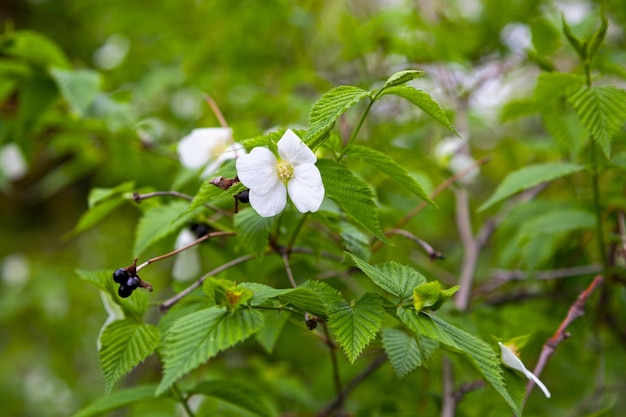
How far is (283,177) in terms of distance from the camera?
0.82 m

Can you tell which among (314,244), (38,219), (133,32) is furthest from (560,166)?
(38,219)

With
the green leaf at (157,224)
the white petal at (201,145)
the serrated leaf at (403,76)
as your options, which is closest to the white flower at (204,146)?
the white petal at (201,145)

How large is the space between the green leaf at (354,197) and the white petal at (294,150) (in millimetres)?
50

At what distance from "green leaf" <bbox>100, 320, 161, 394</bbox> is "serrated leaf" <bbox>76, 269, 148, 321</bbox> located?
0.06 ft

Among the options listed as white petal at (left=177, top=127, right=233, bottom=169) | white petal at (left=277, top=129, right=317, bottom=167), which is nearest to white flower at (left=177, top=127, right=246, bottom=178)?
white petal at (left=177, top=127, right=233, bottom=169)

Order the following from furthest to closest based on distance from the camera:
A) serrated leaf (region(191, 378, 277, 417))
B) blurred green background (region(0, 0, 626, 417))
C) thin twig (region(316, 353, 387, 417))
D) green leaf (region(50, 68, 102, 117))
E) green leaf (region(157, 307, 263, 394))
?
blurred green background (region(0, 0, 626, 417)), green leaf (region(50, 68, 102, 117)), thin twig (region(316, 353, 387, 417)), serrated leaf (region(191, 378, 277, 417)), green leaf (region(157, 307, 263, 394))

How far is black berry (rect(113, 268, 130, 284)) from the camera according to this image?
0.82 metres

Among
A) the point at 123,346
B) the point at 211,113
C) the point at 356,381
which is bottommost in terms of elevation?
the point at 356,381

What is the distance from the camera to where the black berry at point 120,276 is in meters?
0.82

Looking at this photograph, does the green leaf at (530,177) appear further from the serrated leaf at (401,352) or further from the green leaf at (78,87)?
the green leaf at (78,87)

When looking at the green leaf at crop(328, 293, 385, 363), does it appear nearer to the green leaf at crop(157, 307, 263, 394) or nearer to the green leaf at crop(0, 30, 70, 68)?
the green leaf at crop(157, 307, 263, 394)

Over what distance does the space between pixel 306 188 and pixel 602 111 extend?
514 mm

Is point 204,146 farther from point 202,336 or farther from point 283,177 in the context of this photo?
point 202,336

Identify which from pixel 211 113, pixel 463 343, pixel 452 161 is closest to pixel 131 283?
pixel 463 343
